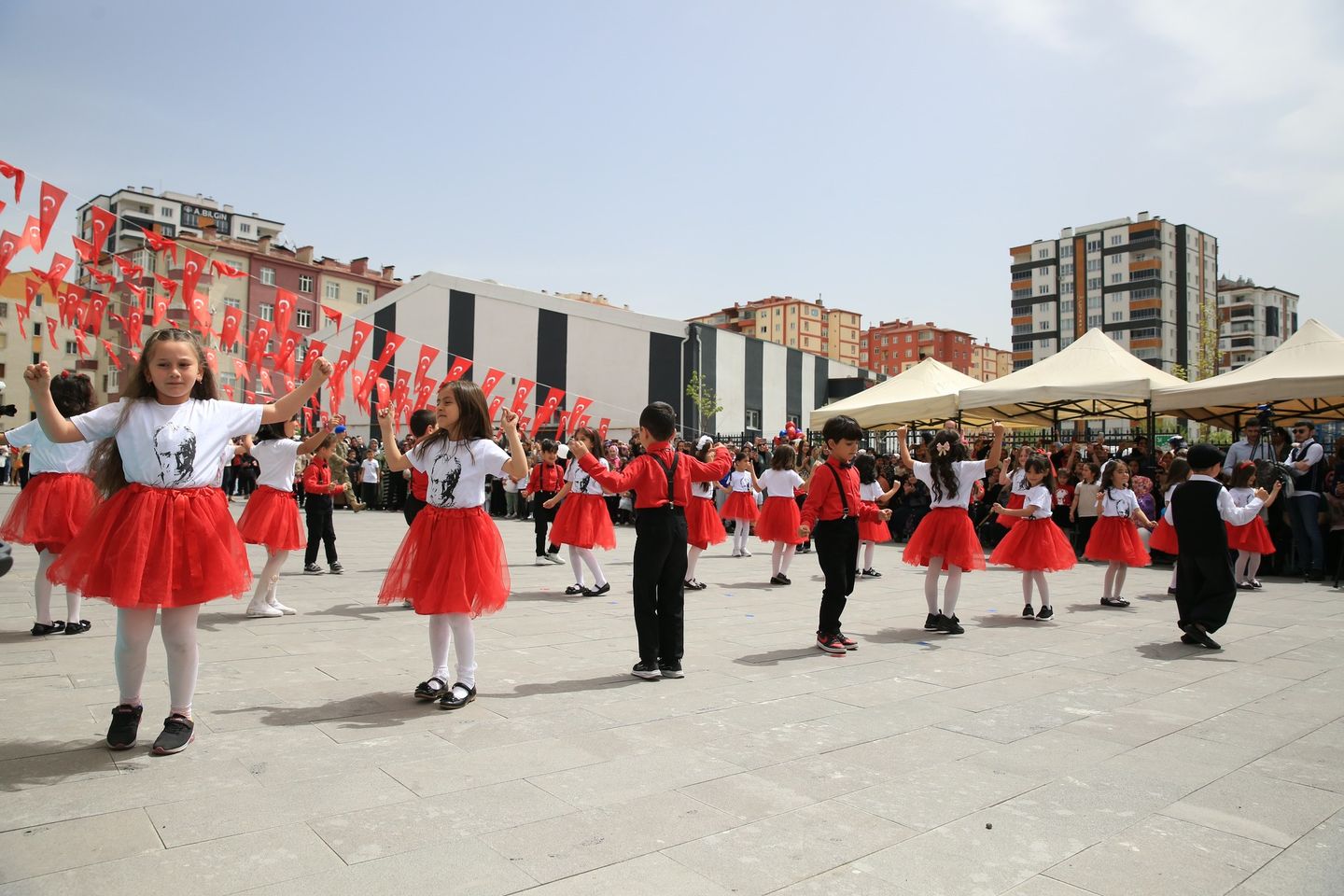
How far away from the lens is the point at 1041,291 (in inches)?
3824

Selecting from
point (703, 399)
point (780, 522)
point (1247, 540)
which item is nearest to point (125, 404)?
point (780, 522)

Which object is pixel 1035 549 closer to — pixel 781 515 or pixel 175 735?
pixel 781 515

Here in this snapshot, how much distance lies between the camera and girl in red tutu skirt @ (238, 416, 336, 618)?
779 cm

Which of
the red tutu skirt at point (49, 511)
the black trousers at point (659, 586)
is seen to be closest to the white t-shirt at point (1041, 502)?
the black trousers at point (659, 586)

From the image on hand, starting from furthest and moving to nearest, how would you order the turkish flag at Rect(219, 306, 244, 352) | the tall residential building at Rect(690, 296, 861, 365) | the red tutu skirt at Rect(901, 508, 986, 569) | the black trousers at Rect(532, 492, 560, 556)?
the tall residential building at Rect(690, 296, 861, 365) < the turkish flag at Rect(219, 306, 244, 352) < the black trousers at Rect(532, 492, 560, 556) < the red tutu skirt at Rect(901, 508, 986, 569)

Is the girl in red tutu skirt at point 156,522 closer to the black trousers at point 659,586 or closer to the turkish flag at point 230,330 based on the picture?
Answer: the black trousers at point 659,586

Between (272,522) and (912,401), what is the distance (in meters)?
13.3

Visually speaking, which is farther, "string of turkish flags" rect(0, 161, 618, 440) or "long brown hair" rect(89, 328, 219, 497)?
"string of turkish flags" rect(0, 161, 618, 440)

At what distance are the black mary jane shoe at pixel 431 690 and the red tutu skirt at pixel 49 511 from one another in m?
3.16

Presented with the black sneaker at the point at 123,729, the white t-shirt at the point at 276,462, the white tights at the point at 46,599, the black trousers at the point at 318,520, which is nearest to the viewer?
the black sneaker at the point at 123,729

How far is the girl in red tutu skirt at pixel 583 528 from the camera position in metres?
9.64

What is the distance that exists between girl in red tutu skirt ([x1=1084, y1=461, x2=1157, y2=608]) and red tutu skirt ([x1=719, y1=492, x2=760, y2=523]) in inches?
203

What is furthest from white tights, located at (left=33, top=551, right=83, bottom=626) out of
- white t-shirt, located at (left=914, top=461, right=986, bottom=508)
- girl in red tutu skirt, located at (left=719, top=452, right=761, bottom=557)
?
girl in red tutu skirt, located at (left=719, top=452, right=761, bottom=557)

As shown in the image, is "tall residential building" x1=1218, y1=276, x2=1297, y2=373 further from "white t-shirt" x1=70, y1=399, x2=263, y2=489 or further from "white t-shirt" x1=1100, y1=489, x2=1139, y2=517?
"white t-shirt" x1=70, y1=399, x2=263, y2=489
